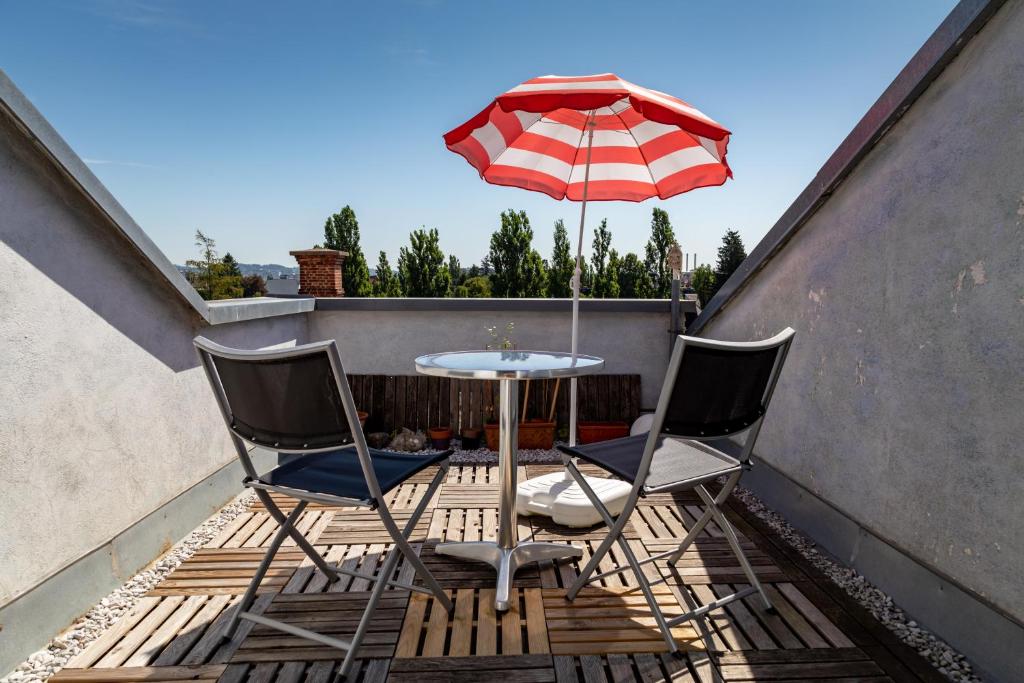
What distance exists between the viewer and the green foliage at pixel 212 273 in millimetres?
43719

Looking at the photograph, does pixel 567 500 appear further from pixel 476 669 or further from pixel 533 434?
pixel 533 434

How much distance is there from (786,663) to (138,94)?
39.6 m

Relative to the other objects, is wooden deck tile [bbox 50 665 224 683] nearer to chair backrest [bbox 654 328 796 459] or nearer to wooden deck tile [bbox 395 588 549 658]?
wooden deck tile [bbox 395 588 549 658]

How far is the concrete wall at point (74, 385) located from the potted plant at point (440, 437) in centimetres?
207

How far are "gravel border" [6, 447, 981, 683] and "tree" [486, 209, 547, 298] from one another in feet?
64.7

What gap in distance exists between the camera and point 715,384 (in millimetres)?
1826

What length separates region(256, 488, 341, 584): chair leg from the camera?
2.00 metres

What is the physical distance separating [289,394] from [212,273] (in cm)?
5190

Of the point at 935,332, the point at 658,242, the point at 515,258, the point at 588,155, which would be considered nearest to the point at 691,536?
the point at 935,332

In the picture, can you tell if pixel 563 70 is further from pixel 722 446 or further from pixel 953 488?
pixel 722 446

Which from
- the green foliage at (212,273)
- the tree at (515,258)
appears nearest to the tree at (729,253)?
the tree at (515,258)

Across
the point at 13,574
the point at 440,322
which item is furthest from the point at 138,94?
the point at 13,574

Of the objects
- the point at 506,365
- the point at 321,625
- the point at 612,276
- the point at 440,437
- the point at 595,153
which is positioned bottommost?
the point at 440,437

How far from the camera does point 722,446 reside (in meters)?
4.27
